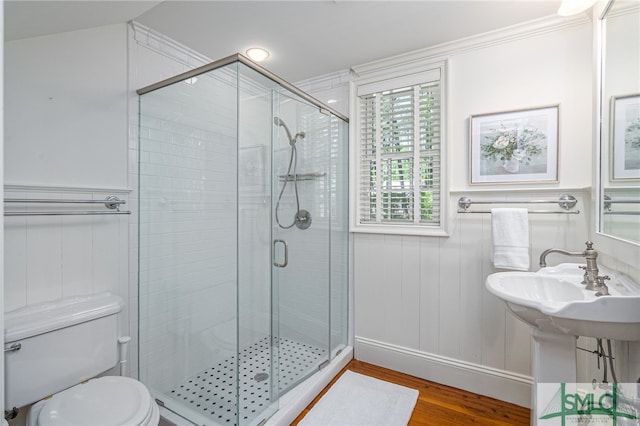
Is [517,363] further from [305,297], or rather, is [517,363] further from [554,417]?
[305,297]

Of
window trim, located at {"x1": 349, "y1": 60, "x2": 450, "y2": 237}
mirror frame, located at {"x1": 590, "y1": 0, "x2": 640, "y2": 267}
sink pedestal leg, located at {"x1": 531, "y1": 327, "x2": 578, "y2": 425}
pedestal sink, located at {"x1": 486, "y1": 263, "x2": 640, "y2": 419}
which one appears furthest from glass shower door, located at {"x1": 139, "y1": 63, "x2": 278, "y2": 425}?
mirror frame, located at {"x1": 590, "y1": 0, "x2": 640, "y2": 267}

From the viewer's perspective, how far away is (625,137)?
1244 millimetres

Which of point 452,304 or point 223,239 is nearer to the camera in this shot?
point 223,239

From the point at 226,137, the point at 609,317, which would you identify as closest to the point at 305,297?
the point at 226,137

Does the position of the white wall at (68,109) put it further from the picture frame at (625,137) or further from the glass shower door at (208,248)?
the picture frame at (625,137)

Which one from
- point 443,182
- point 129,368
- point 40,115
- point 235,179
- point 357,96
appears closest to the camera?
point 40,115

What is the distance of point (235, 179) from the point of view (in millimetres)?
1588

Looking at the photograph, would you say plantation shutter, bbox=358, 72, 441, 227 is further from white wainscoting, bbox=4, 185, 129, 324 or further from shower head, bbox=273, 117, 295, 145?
white wainscoting, bbox=4, 185, 129, 324

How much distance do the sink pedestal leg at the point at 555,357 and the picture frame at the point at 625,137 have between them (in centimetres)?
69

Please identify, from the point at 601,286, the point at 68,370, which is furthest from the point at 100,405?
the point at 601,286

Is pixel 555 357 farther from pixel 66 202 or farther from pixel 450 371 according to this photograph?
pixel 66 202

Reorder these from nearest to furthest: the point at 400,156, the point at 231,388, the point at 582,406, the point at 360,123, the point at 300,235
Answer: the point at 582,406 → the point at 231,388 → the point at 300,235 → the point at 400,156 → the point at 360,123

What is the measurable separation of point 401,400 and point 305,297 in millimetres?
882

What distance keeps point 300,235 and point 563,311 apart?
4.66 ft
